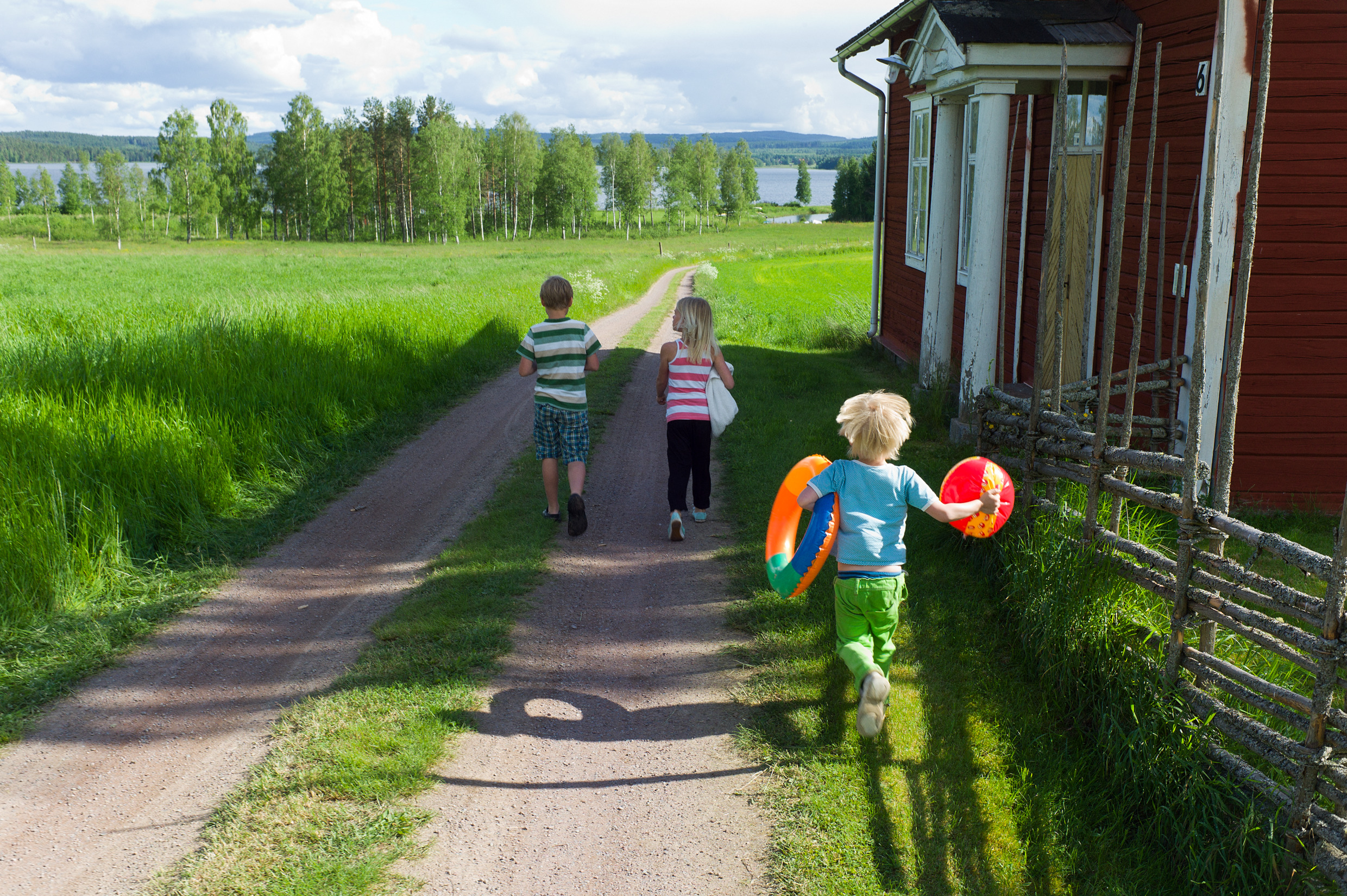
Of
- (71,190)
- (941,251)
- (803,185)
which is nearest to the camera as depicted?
(941,251)

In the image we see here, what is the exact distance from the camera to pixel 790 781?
3668 millimetres

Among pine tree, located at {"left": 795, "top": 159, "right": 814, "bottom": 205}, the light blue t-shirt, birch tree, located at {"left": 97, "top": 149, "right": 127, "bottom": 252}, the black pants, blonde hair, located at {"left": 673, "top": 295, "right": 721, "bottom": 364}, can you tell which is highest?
pine tree, located at {"left": 795, "top": 159, "right": 814, "bottom": 205}

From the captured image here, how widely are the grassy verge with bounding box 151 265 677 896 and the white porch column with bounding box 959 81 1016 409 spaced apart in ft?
15.8

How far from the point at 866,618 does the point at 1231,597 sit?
1372mm

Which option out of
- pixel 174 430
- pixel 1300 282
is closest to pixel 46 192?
pixel 174 430

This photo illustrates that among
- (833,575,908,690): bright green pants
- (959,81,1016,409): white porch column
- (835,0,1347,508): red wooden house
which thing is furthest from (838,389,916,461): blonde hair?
(959,81,1016,409): white porch column

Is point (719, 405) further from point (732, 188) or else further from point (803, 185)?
point (803, 185)

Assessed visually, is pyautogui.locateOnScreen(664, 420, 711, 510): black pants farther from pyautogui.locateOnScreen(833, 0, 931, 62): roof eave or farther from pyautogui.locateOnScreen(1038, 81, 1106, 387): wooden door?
pyautogui.locateOnScreen(833, 0, 931, 62): roof eave

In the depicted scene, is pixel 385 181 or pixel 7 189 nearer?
pixel 385 181

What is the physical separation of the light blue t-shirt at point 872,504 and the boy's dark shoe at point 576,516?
9.61 feet

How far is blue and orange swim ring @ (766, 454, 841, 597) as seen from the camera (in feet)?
13.0

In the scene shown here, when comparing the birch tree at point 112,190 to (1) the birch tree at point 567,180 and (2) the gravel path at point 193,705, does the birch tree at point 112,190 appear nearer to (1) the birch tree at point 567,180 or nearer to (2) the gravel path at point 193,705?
(1) the birch tree at point 567,180

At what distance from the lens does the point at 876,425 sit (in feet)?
12.7

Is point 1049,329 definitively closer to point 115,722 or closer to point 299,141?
point 115,722
